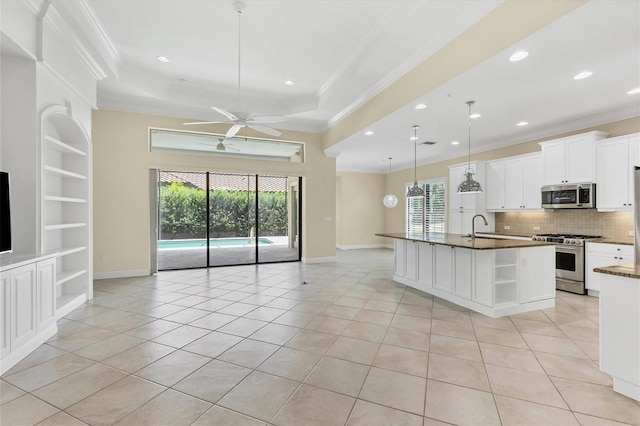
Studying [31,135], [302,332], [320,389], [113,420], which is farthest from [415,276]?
[31,135]

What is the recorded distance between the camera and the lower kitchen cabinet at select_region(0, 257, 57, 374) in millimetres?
2535

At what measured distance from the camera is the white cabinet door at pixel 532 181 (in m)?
6.01

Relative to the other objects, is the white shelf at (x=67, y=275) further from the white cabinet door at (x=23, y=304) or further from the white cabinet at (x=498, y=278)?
the white cabinet at (x=498, y=278)

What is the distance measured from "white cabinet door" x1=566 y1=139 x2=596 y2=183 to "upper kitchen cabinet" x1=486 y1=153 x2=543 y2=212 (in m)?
0.63

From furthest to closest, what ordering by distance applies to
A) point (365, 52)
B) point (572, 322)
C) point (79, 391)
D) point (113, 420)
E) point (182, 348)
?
point (365, 52)
point (572, 322)
point (182, 348)
point (79, 391)
point (113, 420)

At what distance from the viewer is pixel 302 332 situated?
331 centimetres

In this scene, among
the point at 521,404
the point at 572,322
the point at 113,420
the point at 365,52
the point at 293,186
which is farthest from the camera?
the point at 293,186

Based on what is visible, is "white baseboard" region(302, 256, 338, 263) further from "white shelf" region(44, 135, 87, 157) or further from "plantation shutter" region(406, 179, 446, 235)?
"white shelf" region(44, 135, 87, 157)

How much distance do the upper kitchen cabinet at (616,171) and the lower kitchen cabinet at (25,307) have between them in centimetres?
775

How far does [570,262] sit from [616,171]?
161cm

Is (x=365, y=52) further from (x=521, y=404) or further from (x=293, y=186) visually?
(x=293, y=186)

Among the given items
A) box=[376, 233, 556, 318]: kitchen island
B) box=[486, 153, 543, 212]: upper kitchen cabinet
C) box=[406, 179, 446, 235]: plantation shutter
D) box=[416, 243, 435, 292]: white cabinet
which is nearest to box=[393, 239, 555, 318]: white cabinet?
box=[376, 233, 556, 318]: kitchen island

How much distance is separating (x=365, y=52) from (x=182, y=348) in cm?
438

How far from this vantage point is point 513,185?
650 centimetres
